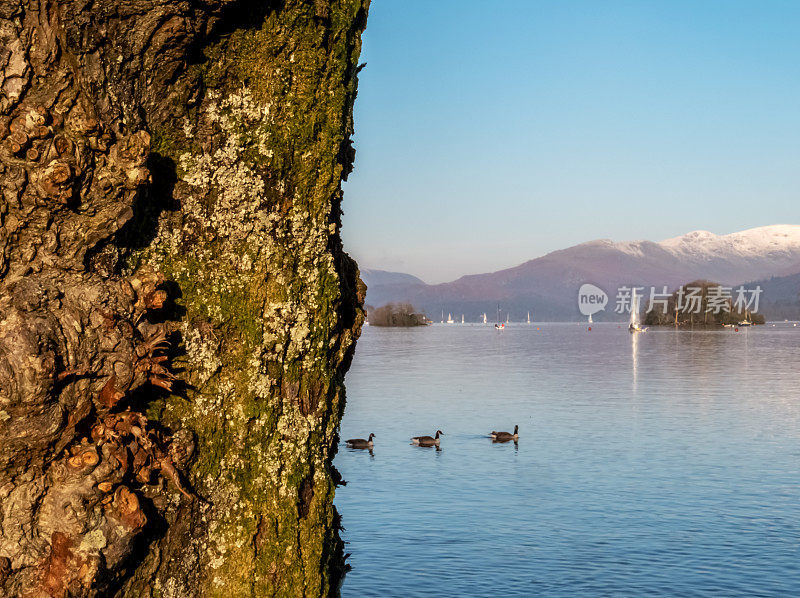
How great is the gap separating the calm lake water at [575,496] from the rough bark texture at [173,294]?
29.5ft

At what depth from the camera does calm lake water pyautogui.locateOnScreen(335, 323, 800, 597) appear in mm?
17703

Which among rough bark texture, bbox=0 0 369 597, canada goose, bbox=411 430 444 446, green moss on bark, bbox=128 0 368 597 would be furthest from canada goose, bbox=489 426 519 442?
green moss on bark, bbox=128 0 368 597

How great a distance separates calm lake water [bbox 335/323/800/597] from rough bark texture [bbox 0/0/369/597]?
29.5ft

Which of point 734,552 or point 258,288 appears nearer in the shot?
point 258,288

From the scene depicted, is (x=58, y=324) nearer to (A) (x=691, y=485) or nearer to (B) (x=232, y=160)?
(B) (x=232, y=160)

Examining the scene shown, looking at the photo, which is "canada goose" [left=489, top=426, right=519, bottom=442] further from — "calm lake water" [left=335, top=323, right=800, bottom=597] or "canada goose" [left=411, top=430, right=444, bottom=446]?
"canada goose" [left=411, top=430, right=444, bottom=446]

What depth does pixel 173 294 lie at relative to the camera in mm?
3799

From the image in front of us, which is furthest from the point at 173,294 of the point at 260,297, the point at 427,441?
the point at 427,441

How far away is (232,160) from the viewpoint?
3.93 meters

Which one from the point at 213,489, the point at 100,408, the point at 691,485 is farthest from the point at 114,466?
the point at 691,485

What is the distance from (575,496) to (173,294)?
2197 centimetres

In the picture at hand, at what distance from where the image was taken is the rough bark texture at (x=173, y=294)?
127 inches

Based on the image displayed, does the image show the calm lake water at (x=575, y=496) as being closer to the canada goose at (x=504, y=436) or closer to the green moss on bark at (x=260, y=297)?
→ the canada goose at (x=504, y=436)

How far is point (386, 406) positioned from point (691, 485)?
20.9 metres
